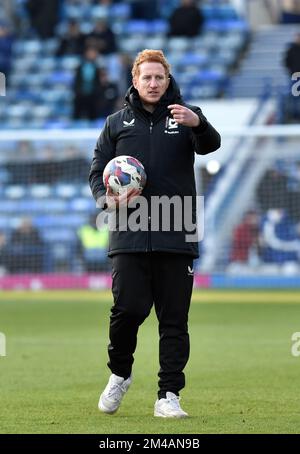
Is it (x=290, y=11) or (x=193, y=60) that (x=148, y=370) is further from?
(x=290, y=11)

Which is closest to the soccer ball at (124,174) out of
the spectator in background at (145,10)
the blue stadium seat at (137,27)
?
the blue stadium seat at (137,27)

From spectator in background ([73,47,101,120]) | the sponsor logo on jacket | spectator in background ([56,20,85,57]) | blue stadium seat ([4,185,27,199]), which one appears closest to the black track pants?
the sponsor logo on jacket

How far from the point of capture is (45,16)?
29406 mm

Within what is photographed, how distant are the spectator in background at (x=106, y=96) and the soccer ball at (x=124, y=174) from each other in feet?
54.5

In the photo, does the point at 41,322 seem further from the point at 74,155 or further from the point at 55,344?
the point at 74,155

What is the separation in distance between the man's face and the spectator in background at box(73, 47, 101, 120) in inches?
664

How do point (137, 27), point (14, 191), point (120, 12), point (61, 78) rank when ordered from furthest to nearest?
point (120, 12) < point (137, 27) < point (61, 78) < point (14, 191)

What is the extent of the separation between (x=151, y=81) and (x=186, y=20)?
19782mm

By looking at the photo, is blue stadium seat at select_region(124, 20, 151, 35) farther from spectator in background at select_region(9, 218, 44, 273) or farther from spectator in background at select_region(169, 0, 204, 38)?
spectator in background at select_region(9, 218, 44, 273)

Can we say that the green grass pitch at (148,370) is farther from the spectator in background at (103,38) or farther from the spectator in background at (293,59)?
the spectator in background at (103,38)

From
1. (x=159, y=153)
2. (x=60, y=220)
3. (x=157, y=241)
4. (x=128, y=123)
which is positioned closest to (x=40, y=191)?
(x=60, y=220)

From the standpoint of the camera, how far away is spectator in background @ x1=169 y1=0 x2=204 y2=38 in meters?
27.4

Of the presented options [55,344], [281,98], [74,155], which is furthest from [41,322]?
[281,98]

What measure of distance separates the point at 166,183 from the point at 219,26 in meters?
20.7
